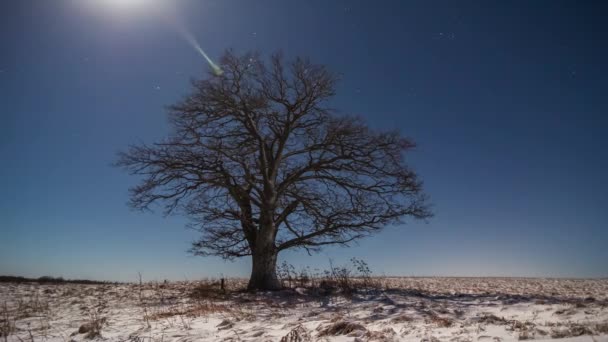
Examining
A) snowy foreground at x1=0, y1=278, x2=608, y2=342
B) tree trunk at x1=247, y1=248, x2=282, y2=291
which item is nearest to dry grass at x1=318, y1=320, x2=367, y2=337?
snowy foreground at x1=0, y1=278, x2=608, y2=342

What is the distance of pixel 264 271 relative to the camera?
33.8 feet

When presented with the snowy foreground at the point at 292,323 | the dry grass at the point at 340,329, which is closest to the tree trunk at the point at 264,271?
the snowy foreground at the point at 292,323

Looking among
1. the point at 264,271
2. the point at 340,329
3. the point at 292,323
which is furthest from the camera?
the point at 264,271

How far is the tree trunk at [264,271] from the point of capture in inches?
399

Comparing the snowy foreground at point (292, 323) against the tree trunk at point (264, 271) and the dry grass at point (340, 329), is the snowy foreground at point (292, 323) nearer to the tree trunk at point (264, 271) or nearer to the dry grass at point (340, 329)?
the dry grass at point (340, 329)

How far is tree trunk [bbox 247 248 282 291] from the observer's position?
33.3ft

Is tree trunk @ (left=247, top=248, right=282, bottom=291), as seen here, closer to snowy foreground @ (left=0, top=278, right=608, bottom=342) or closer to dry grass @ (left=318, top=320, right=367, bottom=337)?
snowy foreground @ (left=0, top=278, right=608, bottom=342)

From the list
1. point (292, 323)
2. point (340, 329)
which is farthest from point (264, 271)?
point (340, 329)

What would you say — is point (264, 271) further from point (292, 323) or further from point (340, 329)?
point (340, 329)

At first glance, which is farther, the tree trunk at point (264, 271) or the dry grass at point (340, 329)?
the tree trunk at point (264, 271)

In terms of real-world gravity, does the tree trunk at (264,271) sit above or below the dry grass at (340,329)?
above

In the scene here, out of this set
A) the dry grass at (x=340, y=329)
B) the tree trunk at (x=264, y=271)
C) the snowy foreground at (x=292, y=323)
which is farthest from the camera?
the tree trunk at (x=264, y=271)

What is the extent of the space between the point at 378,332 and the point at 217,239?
7635 millimetres

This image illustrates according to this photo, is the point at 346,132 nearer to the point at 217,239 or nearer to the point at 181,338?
the point at 217,239
